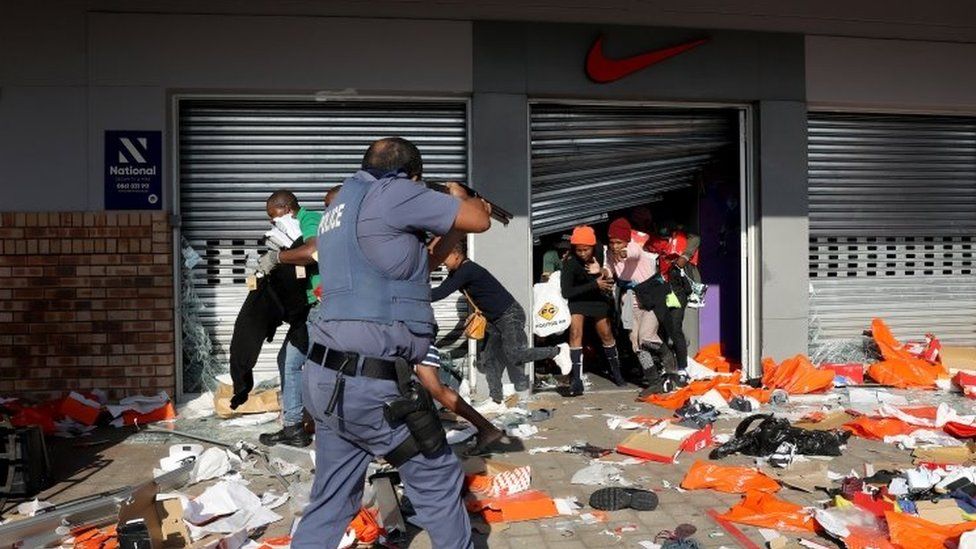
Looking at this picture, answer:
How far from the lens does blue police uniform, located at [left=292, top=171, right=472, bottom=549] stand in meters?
3.23

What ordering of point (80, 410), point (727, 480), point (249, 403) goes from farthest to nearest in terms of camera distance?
point (249, 403) < point (80, 410) < point (727, 480)

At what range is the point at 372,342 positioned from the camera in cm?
322

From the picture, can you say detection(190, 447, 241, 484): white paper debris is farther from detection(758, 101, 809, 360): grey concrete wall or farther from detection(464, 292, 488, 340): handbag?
detection(758, 101, 809, 360): grey concrete wall

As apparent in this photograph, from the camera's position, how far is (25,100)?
7.62 metres

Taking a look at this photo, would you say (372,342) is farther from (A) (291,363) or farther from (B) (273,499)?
(A) (291,363)

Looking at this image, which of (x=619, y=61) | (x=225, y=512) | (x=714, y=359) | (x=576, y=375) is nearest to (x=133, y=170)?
(x=225, y=512)

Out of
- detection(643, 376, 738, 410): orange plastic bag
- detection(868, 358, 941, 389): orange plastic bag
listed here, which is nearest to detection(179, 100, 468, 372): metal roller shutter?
detection(643, 376, 738, 410): orange plastic bag

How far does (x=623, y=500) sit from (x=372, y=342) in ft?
7.47

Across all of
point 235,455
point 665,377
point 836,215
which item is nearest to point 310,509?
point 235,455

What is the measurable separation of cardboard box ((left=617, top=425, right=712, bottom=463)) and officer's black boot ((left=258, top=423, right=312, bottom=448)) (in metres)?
2.37

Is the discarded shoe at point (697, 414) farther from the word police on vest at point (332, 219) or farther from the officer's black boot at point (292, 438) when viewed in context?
the word police on vest at point (332, 219)

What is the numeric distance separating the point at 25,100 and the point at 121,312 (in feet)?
7.10

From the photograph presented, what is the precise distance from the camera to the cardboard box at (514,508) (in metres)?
4.67

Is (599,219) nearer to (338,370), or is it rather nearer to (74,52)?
Result: (74,52)
